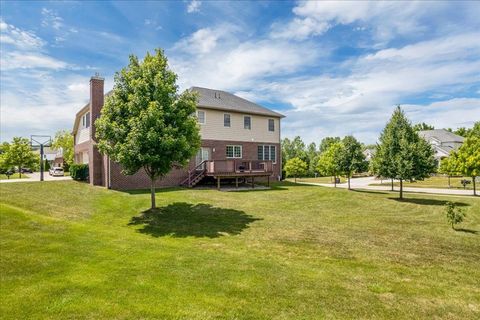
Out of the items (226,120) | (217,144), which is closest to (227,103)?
(226,120)

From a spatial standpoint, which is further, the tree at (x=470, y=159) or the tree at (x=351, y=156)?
the tree at (x=351, y=156)

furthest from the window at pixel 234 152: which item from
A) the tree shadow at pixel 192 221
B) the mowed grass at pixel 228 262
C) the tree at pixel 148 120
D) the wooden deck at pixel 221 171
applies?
the tree at pixel 148 120

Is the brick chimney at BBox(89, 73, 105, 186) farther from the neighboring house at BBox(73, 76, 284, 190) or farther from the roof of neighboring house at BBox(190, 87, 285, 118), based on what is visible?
the roof of neighboring house at BBox(190, 87, 285, 118)

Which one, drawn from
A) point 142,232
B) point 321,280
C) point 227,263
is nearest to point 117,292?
point 227,263

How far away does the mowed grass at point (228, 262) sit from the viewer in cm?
634

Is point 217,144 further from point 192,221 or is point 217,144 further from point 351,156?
point 192,221

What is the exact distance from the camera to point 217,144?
28781 millimetres

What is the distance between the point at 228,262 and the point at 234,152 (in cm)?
2144

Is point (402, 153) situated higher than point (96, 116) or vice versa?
point (96, 116)

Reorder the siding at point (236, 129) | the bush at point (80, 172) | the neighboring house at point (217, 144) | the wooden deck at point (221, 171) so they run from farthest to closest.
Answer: the siding at point (236, 129) → the bush at point (80, 172) → the neighboring house at point (217, 144) → the wooden deck at point (221, 171)

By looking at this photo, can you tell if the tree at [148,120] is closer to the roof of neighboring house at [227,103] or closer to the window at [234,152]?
the roof of neighboring house at [227,103]

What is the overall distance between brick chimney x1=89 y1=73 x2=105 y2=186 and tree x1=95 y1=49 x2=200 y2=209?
10.9m

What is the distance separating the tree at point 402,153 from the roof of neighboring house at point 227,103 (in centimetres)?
1257

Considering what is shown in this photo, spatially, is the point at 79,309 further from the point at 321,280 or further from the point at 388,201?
the point at 388,201
